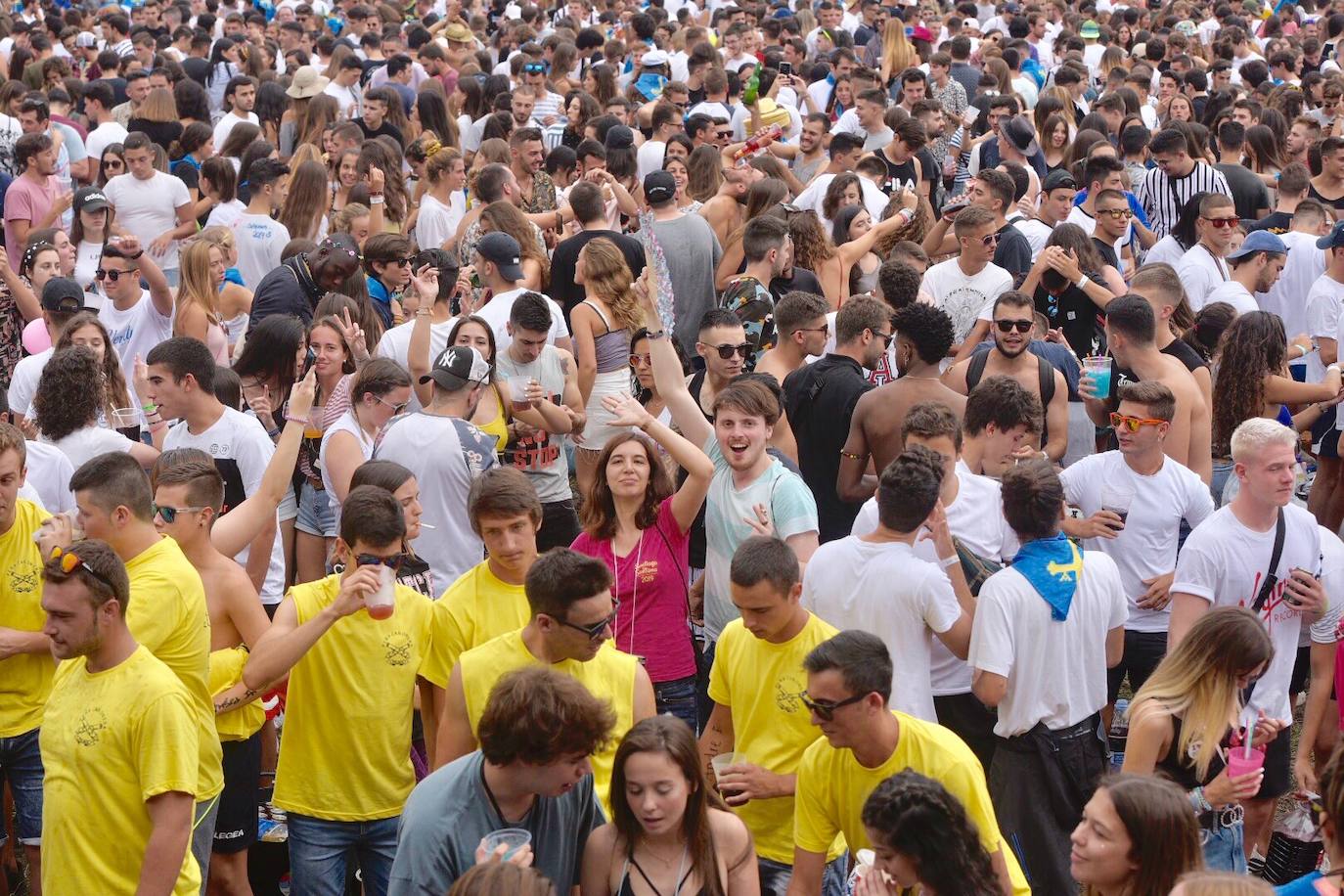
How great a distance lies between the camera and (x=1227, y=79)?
15.1 meters

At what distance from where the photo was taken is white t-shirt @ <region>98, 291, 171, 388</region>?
7.98 metres

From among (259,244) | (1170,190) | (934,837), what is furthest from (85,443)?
(1170,190)

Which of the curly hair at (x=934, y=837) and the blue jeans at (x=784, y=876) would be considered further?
the blue jeans at (x=784, y=876)

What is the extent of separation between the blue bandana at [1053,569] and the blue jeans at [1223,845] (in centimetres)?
78

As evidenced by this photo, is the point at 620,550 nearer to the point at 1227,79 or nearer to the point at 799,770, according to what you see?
the point at 799,770

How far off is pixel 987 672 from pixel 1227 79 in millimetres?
12087

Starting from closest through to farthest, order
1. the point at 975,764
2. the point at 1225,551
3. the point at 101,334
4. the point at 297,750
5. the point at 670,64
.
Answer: the point at 975,764 → the point at 297,750 → the point at 1225,551 → the point at 101,334 → the point at 670,64

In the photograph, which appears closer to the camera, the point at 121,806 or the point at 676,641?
the point at 121,806

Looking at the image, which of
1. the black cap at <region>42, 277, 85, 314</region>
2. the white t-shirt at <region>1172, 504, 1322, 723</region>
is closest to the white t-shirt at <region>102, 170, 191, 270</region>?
the black cap at <region>42, 277, 85, 314</region>

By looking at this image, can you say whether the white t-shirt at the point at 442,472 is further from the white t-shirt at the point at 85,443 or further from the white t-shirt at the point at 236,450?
the white t-shirt at the point at 85,443

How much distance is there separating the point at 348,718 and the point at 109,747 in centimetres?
81

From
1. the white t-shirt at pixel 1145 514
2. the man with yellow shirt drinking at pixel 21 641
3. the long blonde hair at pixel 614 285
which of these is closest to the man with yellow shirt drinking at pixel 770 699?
the white t-shirt at pixel 1145 514

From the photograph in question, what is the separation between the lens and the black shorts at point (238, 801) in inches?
196

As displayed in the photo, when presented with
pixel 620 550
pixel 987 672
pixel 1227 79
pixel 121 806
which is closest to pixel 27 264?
pixel 620 550
